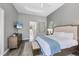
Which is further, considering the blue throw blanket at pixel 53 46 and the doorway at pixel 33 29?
the doorway at pixel 33 29

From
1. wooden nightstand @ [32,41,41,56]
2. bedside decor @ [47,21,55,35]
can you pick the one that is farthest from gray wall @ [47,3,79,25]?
wooden nightstand @ [32,41,41,56]

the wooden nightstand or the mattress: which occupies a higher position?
the mattress

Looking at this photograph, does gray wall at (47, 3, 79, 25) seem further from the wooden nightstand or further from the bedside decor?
the wooden nightstand

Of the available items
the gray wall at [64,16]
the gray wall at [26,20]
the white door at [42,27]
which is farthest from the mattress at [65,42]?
the gray wall at [26,20]

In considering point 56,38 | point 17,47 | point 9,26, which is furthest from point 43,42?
point 9,26

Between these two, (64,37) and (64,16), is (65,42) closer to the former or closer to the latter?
(64,37)

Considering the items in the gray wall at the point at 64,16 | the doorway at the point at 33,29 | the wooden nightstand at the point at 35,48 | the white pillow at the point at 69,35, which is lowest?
the wooden nightstand at the point at 35,48

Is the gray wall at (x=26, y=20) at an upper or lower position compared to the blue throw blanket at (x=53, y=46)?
upper

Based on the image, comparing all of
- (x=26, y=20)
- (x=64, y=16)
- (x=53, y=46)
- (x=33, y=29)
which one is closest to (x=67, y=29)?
(x=64, y=16)

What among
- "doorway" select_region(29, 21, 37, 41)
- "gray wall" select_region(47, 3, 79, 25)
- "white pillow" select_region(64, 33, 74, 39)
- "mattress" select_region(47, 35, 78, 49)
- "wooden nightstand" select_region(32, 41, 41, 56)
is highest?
"gray wall" select_region(47, 3, 79, 25)

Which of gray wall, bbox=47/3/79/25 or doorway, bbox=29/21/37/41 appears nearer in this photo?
gray wall, bbox=47/3/79/25

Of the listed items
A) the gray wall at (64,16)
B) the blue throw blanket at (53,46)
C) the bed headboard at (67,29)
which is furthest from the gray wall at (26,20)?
the blue throw blanket at (53,46)

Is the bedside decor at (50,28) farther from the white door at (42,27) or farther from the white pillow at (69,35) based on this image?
the white pillow at (69,35)

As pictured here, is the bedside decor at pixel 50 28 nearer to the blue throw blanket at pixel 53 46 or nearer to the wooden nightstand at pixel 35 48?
the blue throw blanket at pixel 53 46
